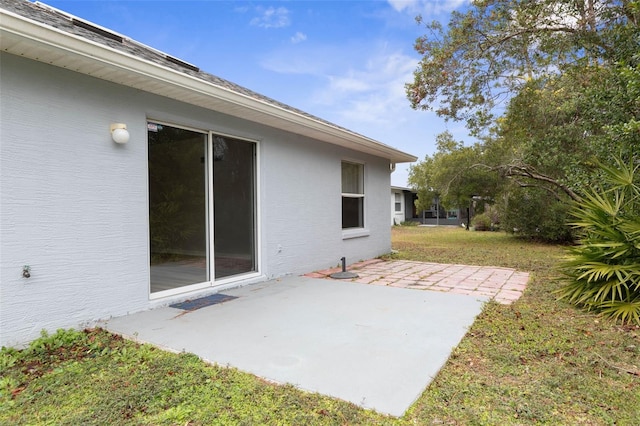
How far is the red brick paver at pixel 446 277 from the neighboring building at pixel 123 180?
4.99ft

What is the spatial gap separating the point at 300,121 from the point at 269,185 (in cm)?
120

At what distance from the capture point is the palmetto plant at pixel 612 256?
4.41m

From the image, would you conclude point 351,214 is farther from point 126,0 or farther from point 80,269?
point 126,0

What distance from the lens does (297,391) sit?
2561 mm

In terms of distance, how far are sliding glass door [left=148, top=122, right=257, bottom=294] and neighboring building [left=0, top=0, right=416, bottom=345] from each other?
0.06ft

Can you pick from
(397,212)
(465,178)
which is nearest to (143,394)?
(465,178)

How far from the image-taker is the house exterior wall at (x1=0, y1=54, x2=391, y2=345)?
332cm

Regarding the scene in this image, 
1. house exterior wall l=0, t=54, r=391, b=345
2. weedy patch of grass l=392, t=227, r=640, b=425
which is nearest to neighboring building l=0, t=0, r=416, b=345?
house exterior wall l=0, t=54, r=391, b=345

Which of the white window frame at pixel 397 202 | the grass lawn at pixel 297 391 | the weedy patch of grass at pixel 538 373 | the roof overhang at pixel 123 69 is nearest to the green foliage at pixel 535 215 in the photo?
the weedy patch of grass at pixel 538 373

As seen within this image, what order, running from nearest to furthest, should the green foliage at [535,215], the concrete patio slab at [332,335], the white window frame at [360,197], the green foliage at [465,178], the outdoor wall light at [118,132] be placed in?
the concrete patio slab at [332,335]
the outdoor wall light at [118,132]
the white window frame at [360,197]
the green foliage at [535,215]
the green foliage at [465,178]

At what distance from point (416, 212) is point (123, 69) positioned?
26.3 m

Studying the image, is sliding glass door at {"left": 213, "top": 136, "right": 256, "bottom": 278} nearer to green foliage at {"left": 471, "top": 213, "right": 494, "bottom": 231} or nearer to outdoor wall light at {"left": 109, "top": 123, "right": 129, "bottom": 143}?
outdoor wall light at {"left": 109, "top": 123, "right": 129, "bottom": 143}

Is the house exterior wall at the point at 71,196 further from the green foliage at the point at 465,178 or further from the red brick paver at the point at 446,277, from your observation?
the green foliage at the point at 465,178

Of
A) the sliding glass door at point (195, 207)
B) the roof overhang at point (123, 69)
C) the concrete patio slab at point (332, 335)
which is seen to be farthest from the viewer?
the sliding glass door at point (195, 207)
